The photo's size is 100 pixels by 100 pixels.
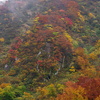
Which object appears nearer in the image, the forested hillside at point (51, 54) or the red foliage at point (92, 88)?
the red foliage at point (92, 88)

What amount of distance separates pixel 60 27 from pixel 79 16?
888 cm

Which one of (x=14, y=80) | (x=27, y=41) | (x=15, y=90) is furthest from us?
(x=27, y=41)

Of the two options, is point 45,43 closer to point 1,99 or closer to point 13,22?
point 1,99

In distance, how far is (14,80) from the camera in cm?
1688

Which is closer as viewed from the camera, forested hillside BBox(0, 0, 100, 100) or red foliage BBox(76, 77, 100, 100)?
red foliage BBox(76, 77, 100, 100)

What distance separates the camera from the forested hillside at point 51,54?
503 inches

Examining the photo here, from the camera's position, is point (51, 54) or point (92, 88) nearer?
point (92, 88)

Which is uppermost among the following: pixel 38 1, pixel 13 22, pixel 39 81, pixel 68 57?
pixel 38 1

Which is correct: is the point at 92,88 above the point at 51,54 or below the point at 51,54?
above

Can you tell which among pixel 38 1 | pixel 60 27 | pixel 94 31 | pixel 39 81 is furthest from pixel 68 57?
pixel 38 1

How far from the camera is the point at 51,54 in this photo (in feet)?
65.3

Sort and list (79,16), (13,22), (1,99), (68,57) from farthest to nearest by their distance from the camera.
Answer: (79,16) < (13,22) < (68,57) < (1,99)

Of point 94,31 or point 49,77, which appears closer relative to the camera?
point 49,77

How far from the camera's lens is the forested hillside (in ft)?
41.9
